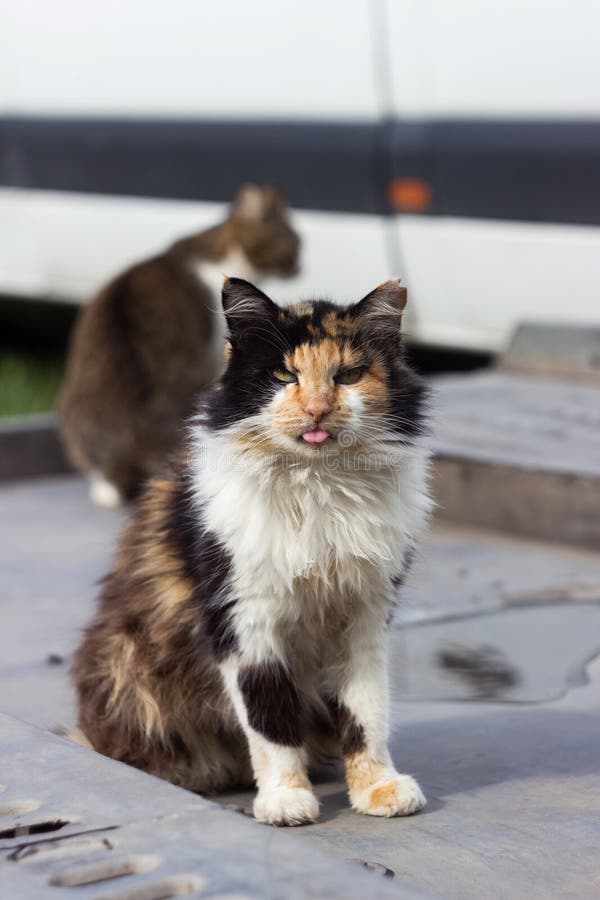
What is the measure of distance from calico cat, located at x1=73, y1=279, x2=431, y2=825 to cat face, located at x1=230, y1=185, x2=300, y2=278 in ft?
12.8

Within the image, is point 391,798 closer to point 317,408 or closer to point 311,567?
point 311,567

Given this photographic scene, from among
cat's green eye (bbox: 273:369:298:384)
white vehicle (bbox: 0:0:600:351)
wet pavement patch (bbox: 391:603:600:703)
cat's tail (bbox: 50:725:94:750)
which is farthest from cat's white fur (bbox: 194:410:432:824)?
white vehicle (bbox: 0:0:600:351)

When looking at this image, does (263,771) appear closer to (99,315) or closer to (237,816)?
(237,816)

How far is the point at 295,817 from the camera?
128 inches

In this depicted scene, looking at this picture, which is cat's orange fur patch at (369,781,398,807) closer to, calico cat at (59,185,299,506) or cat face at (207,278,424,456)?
cat face at (207,278,424,456)

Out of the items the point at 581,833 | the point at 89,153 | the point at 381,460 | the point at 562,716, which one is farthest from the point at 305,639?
the point at 89,153

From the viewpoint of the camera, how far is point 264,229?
23.7 feet

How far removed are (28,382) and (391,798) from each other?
7.00 meters

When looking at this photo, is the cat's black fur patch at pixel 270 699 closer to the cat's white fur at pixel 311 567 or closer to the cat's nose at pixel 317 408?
the cat's white fur at pixel 311 567

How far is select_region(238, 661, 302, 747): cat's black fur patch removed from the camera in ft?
10.7

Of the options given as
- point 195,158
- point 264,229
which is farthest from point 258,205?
point 195,158

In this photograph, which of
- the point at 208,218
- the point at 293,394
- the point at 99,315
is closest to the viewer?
the point at 293,394

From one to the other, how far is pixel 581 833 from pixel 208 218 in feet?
18.4

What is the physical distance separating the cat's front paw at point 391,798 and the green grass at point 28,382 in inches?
228
